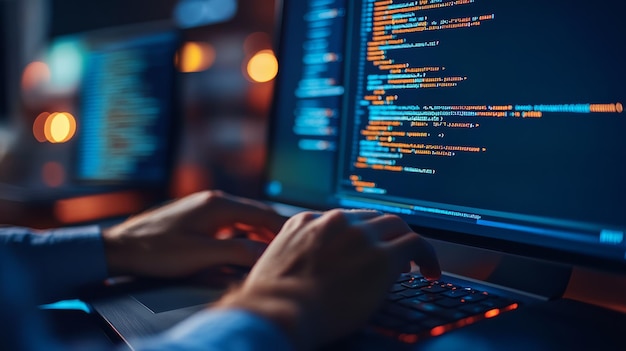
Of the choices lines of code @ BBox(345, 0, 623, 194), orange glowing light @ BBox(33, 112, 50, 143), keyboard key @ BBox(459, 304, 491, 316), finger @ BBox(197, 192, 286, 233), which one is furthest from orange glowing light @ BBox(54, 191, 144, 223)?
keyboard key @ BBox(459, 304, 491, 316)

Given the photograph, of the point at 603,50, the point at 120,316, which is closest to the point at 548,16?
the point at 603,50

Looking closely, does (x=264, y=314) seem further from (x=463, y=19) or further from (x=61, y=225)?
(x=61, y=225)

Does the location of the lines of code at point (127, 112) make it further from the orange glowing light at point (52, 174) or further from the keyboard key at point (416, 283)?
the keyboard key at point (416, 283)

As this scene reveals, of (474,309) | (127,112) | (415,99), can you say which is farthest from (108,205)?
(474,309)

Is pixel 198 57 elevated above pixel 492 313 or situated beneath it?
elevated above

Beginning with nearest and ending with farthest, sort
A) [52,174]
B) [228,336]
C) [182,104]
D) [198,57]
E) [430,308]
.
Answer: [228,336] → [430,308] → [182,104] → [198,57] → [52,174]

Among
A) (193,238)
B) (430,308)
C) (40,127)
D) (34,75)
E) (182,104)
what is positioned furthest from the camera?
(34,75)

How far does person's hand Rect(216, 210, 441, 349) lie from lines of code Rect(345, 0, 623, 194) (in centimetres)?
12

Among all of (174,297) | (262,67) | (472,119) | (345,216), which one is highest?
(262,67)

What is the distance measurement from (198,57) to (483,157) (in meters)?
0.95

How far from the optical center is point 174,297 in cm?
59

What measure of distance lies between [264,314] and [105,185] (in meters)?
0.90

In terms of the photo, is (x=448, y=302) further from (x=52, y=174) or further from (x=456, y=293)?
(x=52, y=174)

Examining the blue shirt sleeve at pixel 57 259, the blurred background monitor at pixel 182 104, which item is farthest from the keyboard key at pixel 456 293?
the blurred background monitor at pixel 182 104
